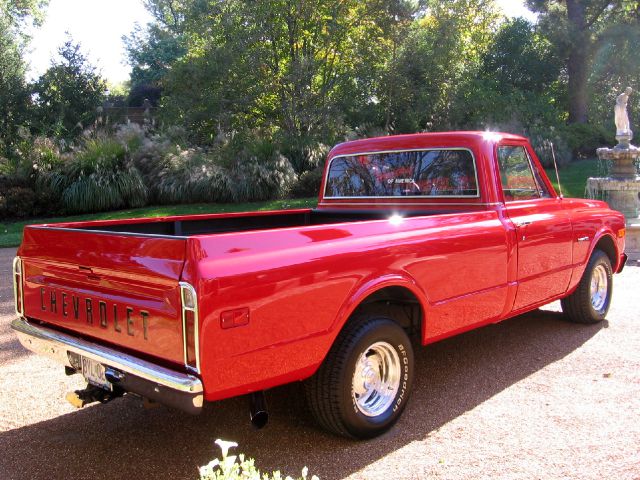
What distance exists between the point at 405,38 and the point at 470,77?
3.93 metres

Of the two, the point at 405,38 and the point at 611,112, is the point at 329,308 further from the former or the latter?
the point at 611,112

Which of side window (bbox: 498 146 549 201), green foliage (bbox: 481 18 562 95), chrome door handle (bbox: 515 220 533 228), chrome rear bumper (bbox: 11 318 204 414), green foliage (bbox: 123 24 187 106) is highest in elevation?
green foliage (bbox: 123 24 187 106)

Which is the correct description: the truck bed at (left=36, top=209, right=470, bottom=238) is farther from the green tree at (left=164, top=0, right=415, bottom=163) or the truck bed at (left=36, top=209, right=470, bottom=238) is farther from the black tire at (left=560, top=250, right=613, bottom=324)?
the green tree at (left=164, top=0, right=415, bottom=163)

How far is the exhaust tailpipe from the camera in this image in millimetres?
2902

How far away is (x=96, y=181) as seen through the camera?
15695 millimetres

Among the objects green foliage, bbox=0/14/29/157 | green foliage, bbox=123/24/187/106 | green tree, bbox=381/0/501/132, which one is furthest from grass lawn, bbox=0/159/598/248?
green foliage, bbox=123/24/187/106

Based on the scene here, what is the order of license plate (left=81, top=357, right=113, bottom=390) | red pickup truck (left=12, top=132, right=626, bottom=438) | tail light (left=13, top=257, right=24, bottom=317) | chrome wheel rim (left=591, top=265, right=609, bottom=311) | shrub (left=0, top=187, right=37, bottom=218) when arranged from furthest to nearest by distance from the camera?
shrub (left=0, top=187, right=37, bottom=218), chrome wheel rim (left=591, top=265, right=609, bottom=311), tail light (left=13, top=257, right=24, bottom=317), license plate (left=81, top=357, right=113, bottom=390), red pickup truck (left=12, top=132, right=626, bottom=438)

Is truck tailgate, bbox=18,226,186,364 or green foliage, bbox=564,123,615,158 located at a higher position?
green foliage, bbox=564,123,615,158

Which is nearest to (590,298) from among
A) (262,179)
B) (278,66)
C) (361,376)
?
(361,376)

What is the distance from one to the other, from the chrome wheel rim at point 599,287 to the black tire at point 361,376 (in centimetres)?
309

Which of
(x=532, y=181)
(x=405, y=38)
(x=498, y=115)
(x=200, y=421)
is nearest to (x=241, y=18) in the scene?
(x=405, y=38)

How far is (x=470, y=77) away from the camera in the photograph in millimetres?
23141

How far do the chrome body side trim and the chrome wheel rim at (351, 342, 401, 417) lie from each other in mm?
1177

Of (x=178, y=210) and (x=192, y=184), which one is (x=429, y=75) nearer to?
(x=192, y=184)
